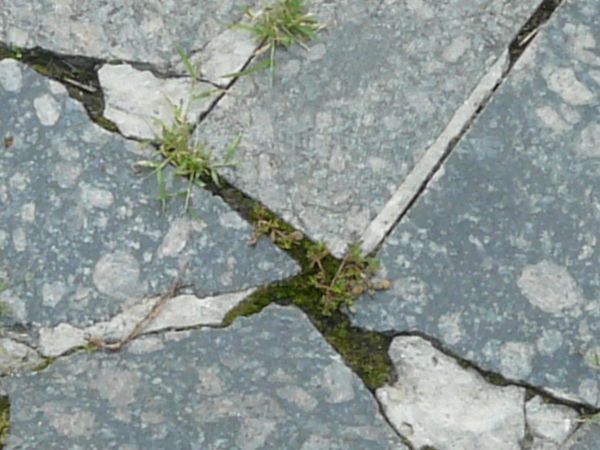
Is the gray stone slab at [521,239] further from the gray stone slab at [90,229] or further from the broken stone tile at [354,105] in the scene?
the gray stone slab at [90,229]

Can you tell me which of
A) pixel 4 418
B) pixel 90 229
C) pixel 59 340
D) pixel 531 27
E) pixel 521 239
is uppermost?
pixel 531 27

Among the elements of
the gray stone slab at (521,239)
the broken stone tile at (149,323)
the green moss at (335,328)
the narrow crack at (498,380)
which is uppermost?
the gray stone slab at (521,239)

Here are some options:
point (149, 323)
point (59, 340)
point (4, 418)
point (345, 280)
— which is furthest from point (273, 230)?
point (4, 418)

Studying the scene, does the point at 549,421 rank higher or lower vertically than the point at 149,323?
higher

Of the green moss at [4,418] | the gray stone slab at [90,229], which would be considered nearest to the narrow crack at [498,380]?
the gray stone slab at [90,229]

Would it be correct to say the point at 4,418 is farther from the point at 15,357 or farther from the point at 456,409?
the point at 456,409

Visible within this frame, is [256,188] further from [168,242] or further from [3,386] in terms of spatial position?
[3,386]
